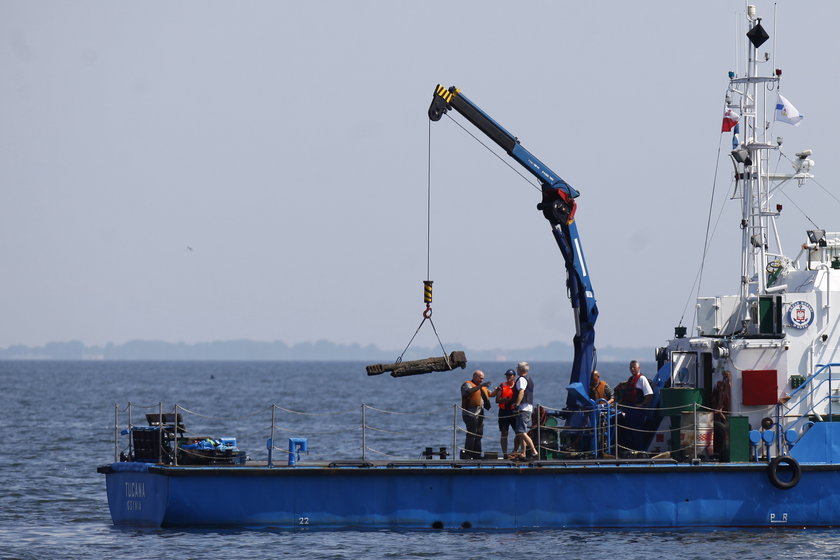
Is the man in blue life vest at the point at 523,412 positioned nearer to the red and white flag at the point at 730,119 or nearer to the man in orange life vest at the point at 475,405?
the man in orange life vest at the point at 475,405

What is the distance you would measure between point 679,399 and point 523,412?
2588mm

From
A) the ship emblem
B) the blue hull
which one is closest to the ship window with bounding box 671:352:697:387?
the ship emblem

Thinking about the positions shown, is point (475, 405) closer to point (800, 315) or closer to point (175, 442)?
point (175, 442)

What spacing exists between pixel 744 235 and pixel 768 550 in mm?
5662

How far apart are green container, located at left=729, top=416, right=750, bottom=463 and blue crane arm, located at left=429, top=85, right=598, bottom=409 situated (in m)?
2.91

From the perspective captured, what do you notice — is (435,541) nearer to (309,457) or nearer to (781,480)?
(781,480)

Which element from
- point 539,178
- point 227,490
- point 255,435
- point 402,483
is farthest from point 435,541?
point 255,435

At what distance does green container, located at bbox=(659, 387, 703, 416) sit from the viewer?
20.9 meters

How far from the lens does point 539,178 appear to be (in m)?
22.5

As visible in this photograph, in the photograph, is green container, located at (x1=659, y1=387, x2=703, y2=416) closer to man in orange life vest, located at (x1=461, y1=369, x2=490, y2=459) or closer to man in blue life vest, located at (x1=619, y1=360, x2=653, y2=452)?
man in blue life vest, located at (x1=619, y1=360, x2=653, y2=452)

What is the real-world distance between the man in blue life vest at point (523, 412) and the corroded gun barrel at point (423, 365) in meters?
0.97

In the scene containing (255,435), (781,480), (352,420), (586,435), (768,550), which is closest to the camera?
(768,550)

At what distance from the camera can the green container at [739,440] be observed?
67.0 feet

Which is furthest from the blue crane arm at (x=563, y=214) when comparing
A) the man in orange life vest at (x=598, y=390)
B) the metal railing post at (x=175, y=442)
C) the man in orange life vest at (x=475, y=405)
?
the metal railing post at (x=175, y=442)
